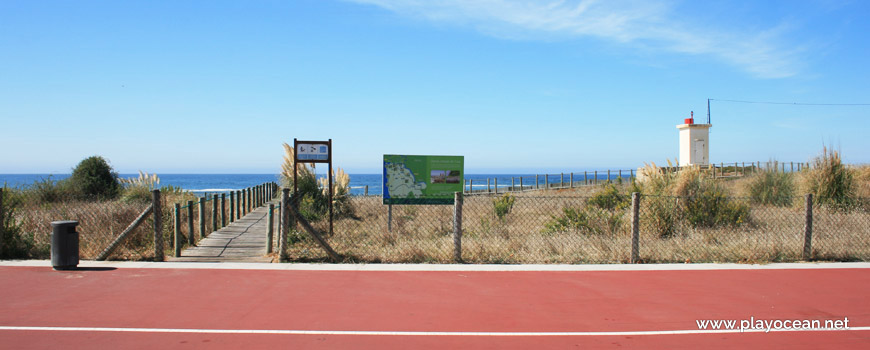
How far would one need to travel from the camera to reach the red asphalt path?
5711 millimetres

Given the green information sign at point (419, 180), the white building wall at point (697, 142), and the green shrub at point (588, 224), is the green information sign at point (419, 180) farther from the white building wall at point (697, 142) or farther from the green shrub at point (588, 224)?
the white building wall at point (697, 142)

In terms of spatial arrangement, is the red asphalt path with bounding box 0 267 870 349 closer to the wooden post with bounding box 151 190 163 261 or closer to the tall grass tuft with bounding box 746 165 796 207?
the wooden post with bounding box 151 190 163 261

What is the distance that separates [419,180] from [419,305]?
6.71m

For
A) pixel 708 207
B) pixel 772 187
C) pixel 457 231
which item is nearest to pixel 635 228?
pixel 457 231

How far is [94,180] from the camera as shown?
22609 mm

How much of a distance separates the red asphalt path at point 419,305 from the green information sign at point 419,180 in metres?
4.50

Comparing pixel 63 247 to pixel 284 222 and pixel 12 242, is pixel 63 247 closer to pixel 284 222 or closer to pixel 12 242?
pixel 12 242

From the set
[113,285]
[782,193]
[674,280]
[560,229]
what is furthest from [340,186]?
[782,193]

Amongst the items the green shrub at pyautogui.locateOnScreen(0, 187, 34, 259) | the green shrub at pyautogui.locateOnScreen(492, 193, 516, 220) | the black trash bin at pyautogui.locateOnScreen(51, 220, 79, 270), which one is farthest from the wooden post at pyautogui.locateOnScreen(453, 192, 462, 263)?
the green shrub at pyautogui.locateOnScreen(0, 187, 34, 259)

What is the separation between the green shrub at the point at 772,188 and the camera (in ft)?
57.5

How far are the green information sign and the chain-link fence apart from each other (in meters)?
0.84

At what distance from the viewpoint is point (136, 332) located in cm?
589

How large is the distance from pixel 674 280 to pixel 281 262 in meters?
6.47

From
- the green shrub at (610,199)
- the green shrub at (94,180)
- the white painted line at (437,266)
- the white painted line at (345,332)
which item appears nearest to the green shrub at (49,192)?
the green shrub at (94,180)
